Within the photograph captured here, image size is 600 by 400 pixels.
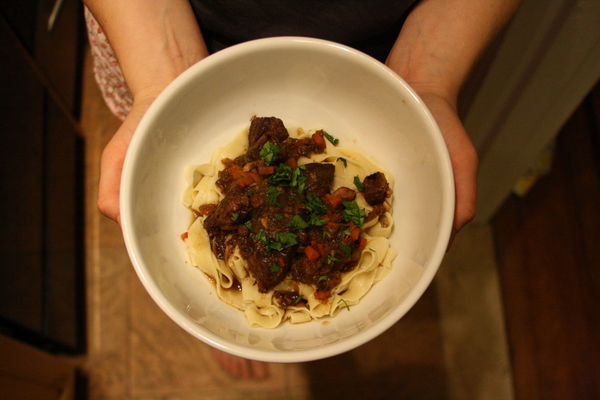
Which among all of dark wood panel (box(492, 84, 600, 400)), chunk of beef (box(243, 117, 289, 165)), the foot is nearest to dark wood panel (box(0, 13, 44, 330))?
the foot

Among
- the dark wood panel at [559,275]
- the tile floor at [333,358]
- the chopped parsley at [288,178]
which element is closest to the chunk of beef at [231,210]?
the chopped parsley at [288,178]

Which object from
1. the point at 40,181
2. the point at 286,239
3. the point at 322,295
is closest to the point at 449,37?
the point at 286,239

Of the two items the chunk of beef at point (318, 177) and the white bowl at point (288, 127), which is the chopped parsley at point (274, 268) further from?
the chunk of beef at point (318, 177)

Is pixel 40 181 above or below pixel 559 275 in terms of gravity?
below

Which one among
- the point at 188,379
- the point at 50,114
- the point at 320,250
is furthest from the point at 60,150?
the point at 320,250

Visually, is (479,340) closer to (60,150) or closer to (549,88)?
(549,88)

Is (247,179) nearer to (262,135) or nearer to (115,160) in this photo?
(262,135)
